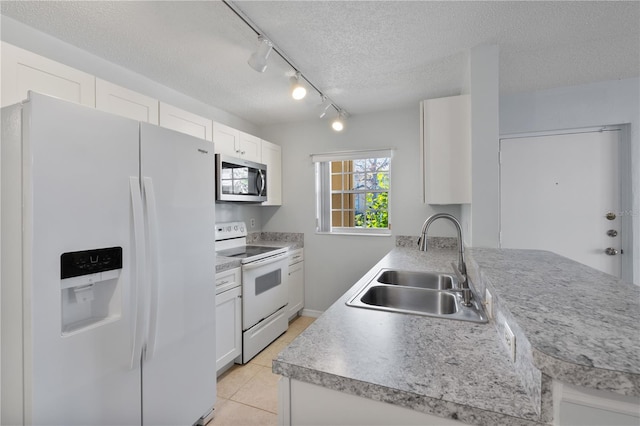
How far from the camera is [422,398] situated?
25.2 inches

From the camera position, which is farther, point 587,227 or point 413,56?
point 587,227

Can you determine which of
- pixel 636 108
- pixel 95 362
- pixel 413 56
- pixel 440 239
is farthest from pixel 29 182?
pixel 636 108

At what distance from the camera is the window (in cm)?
332

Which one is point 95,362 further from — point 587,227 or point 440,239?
point 587,227

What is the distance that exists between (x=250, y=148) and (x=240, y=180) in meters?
0.45

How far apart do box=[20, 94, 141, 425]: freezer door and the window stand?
2352 mm

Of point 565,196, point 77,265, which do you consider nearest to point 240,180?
point 77,265

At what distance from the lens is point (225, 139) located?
270 centimetres

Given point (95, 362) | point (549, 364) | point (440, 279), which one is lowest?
point (95, 362)

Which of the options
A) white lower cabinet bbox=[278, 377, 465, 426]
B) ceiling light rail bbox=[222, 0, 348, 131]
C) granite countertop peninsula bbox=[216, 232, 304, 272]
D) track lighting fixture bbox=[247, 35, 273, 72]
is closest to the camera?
white lower cabinet bbox=[278, 377, 465, 426]

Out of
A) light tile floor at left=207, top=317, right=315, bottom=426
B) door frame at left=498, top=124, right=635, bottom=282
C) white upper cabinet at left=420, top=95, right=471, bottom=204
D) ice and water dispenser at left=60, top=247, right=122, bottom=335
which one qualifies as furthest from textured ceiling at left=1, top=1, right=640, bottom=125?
light tile floor at left=207, top=317, right=315, bottom=426

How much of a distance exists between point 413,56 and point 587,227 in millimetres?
2167

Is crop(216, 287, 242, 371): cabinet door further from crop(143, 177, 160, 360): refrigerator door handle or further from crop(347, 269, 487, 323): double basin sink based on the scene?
crop(347, 269, 487, 323): double basin sink

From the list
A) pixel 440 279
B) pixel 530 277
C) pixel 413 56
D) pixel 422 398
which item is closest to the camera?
pixel 422 398
